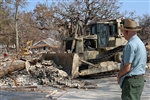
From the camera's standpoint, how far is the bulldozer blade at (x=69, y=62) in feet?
35.1

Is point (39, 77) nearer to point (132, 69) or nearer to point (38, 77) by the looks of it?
point (38, 77)

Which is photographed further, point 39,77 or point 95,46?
point 95,46

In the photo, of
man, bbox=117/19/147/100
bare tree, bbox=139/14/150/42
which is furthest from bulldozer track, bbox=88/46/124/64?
bare tree, bbox=139/14/150/42

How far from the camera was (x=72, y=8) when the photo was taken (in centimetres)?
3175

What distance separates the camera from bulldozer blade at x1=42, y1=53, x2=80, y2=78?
10702 millimetres

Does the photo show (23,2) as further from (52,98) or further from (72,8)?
(52,98)

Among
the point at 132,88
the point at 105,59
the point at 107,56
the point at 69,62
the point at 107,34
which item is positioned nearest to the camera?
the point at 132,88

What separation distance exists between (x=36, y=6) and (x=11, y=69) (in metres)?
26.5

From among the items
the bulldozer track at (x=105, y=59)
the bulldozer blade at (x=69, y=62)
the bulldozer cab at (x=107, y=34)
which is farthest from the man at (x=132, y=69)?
the bulldozer cab at (x=107, y=34)

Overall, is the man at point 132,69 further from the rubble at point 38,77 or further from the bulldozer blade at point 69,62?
the bulldozer blade at point 69,62

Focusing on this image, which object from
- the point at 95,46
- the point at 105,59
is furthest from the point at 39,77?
the point at 95,46

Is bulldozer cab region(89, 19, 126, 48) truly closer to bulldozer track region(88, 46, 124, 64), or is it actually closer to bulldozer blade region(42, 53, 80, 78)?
bulldozer track region(88, 46, 124, 64)

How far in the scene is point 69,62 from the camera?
1104cm

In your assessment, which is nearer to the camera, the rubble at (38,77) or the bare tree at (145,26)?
the rubble at (38,77)
